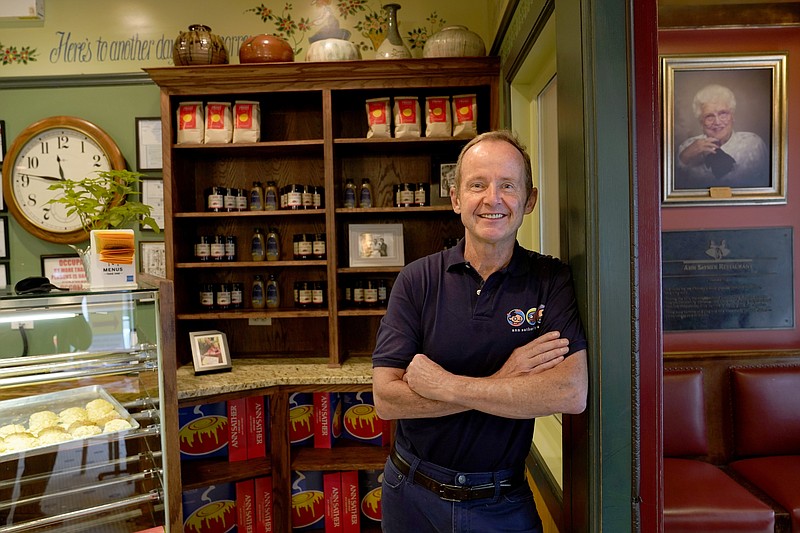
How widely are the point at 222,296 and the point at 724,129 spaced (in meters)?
2.78

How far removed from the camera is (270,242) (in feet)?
10.1

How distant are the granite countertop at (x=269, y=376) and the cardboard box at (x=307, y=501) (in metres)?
0.49

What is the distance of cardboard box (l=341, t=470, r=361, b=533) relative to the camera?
108 inches

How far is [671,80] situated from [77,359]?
2.84m

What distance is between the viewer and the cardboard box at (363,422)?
2.83m

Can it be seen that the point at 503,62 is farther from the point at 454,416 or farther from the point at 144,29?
the point at 144,29

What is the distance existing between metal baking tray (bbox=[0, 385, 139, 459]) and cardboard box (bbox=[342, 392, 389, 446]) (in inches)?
51.9

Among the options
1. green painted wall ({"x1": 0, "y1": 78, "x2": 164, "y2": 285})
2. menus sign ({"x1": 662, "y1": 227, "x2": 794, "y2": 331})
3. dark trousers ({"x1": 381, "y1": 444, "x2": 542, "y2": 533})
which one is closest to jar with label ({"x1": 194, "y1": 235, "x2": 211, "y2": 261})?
green painted wall ({"x1": 0, "y1": 78, "x2": 164, "y2": 285})

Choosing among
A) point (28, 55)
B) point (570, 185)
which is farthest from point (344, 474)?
point (28, 55)

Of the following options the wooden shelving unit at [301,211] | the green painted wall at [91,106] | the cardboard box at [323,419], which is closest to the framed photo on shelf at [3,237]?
the green painted wall at [91,106]

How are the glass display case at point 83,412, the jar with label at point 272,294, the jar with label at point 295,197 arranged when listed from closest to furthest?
the glass display case at point 83,412 < the jar with label at point 295,197 < the jar with label at point 272,294

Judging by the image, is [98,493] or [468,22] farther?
[468,22]

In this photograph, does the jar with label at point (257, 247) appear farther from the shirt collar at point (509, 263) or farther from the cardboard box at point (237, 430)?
the shirt collar at point (509, 263)

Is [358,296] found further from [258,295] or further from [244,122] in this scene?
[244,122]
